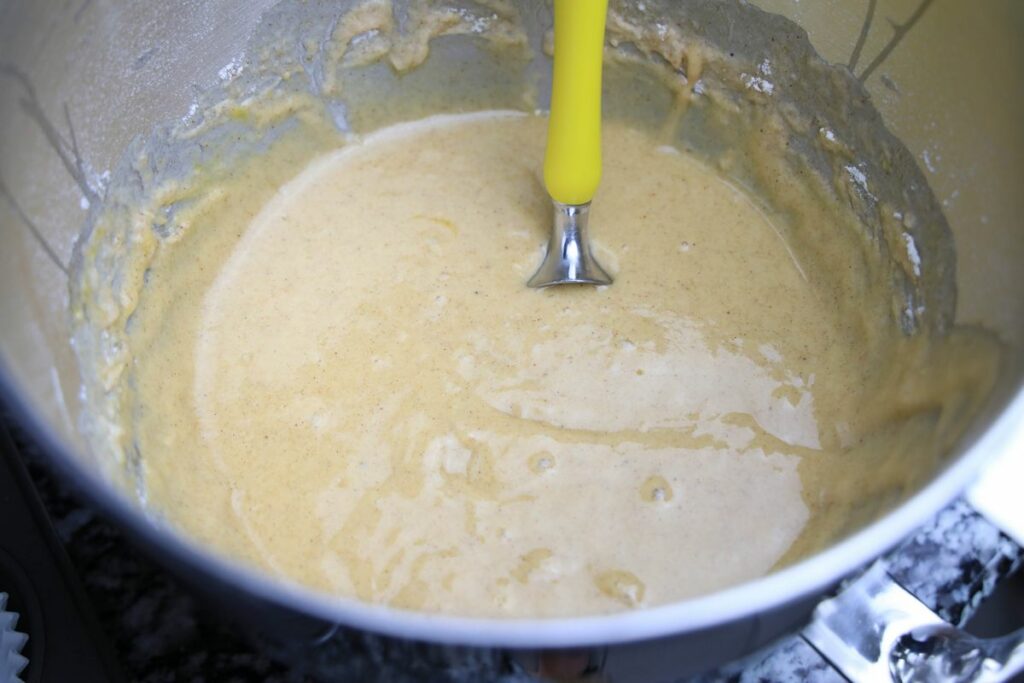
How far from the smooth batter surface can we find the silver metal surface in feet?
1.06

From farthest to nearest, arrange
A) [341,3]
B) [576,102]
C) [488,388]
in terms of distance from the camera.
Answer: [341,3] < [488,388] < [576,102]

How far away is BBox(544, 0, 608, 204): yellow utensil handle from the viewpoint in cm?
118

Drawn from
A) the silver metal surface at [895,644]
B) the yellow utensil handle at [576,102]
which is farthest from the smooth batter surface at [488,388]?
the silver metal surface at [895,644]

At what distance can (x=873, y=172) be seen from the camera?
A: 148 cm

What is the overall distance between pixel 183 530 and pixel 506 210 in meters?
0.69

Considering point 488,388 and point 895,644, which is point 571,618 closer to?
point 895,644

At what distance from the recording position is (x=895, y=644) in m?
0.88

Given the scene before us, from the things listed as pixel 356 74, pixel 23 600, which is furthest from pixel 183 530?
pixel 356 74

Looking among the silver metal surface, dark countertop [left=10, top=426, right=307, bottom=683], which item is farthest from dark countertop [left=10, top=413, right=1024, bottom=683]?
the silver metal surface

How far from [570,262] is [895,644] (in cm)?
76

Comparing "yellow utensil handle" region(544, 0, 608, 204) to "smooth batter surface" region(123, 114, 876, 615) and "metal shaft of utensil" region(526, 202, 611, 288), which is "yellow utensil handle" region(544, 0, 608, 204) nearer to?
"metal shaft of utensil" region(526, 202, 611, 288)

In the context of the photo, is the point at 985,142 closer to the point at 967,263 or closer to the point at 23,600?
the point at 967,263

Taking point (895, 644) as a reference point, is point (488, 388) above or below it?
below

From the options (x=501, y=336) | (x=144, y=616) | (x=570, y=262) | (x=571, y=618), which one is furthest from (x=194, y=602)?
(x=570, y=262)
